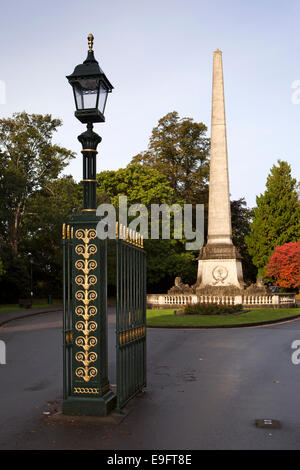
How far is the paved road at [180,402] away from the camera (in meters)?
5.72

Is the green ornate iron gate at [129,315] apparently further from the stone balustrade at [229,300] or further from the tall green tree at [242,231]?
the tall green tree at [242,231]

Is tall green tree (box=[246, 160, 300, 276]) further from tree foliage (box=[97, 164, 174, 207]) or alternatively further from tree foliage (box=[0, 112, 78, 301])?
tree foliage (box=[0, 112, 78, 301])

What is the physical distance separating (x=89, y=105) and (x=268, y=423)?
4958 mm

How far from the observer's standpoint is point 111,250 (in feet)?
149

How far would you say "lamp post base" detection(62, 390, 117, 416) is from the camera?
268 inches

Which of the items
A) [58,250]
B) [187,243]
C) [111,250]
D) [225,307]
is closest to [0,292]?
Answer: [58,250]

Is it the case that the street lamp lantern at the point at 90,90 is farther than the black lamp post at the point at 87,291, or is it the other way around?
the street lamp lantern at the point at 90,90

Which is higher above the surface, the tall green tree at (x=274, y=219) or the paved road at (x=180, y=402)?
the tall green tree at (x=274, y=219)

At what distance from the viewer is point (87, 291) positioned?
23.5ft

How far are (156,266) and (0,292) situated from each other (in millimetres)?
14327

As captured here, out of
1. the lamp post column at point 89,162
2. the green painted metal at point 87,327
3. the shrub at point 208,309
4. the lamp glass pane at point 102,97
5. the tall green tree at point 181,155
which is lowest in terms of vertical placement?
the shrub at point 208,309

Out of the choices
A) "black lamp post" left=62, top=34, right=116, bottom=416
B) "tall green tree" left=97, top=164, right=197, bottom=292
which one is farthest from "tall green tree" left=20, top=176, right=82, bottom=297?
"black lamp post" left=62, top=34, right=116, bottom=416

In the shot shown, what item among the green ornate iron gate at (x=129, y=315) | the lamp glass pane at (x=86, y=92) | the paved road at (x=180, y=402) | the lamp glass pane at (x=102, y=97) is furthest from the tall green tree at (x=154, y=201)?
the lamp glass pane at (x=86, y=92)

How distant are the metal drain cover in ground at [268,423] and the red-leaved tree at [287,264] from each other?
42306mm
